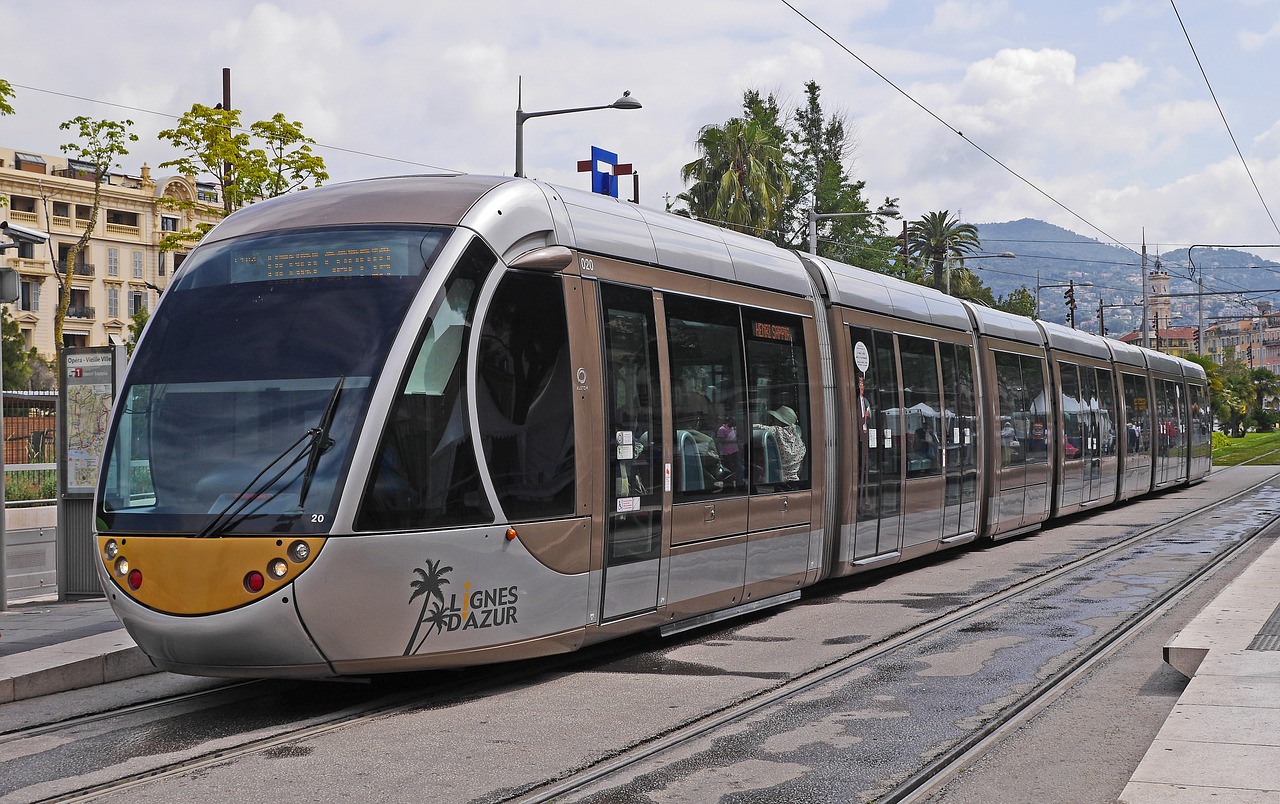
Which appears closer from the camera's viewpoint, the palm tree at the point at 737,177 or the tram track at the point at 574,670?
the tram track at the point at 574,670

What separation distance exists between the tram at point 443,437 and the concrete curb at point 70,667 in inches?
52.2

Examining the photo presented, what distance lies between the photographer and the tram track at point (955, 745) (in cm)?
626

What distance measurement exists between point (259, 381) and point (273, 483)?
62 cm

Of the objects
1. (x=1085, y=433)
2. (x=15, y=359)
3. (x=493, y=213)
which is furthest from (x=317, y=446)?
(x=15, y=359)

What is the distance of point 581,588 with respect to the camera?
8.80 metres

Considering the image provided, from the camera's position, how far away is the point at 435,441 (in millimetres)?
7824

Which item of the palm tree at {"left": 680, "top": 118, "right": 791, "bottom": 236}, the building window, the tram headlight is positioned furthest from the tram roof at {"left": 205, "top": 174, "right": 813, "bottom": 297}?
the building window

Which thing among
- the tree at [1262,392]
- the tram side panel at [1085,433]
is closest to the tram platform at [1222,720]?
the tram side panel at [1085,433]

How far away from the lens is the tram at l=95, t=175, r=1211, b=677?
24.6 feet

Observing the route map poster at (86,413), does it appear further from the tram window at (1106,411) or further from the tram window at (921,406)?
the tram window at (1106,411)

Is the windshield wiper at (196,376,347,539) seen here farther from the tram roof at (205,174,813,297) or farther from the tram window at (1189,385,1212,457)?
the tram window at (1189,385,1212,457)

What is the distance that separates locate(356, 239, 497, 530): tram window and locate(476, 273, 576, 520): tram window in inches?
6.5

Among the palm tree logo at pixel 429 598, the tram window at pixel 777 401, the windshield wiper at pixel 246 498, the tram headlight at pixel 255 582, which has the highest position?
A: the tram window at pixel 777 401

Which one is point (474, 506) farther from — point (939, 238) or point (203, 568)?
point (939, 238)
